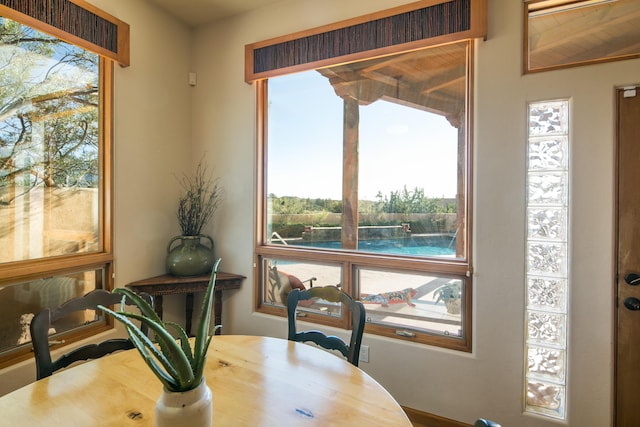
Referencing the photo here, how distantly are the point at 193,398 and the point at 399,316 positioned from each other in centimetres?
173

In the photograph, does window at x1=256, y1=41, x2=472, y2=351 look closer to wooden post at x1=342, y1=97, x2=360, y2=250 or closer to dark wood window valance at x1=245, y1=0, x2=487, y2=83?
wooden post at x1=342, y1=97, x2=360, y2=250

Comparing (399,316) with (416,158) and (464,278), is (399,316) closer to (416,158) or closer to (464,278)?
(464,278)

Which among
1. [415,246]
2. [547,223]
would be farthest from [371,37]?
[547,223]

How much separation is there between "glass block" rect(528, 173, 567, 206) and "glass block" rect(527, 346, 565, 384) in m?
0.82

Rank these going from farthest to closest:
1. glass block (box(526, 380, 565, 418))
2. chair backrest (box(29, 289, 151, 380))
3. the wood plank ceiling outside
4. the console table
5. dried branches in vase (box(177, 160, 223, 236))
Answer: dried branches in vase (box(177, 160, 223, 236)) < the console table < the wood plank ceiling outside < glass block (box(526, 380, 565, 418)) < chair backrest (box(29, 289, 151, 380))

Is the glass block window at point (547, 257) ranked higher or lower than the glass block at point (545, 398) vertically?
higher

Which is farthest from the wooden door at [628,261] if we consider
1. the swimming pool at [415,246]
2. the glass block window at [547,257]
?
the swimming pool at [415,246]

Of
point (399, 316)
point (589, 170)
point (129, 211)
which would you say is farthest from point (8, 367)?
point (589, 170)

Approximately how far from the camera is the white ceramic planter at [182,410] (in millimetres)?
758

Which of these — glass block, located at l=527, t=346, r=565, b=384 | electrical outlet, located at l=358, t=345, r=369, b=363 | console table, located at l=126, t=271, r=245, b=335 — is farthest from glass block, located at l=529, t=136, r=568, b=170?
console table, located at l=126, t=271, r=245, b=335

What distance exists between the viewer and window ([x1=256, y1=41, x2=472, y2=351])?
7.06 feet

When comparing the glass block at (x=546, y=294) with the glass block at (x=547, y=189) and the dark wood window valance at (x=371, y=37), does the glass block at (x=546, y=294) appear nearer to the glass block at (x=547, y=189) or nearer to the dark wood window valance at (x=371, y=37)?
the glass block at (x=547, y=189)

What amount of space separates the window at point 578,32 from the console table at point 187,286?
246cm

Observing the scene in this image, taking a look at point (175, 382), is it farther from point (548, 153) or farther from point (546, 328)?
point (548, 153)
